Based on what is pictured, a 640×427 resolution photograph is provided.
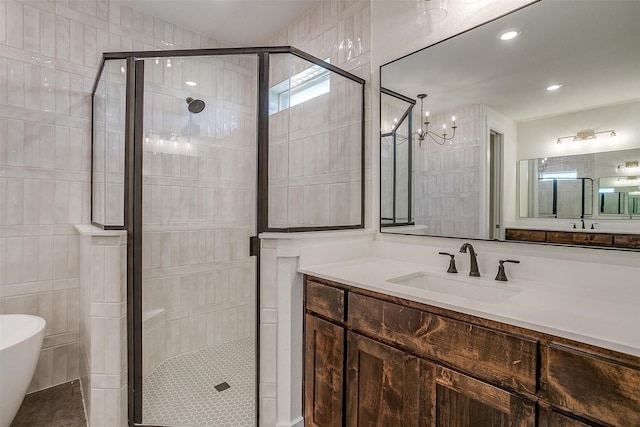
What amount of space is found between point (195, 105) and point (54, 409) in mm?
2119

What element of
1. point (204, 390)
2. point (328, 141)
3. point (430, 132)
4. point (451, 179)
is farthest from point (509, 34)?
point (204, 390)

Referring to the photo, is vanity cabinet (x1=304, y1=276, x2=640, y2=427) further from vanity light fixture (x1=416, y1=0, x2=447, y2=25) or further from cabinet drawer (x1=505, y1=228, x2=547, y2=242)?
vanity light fixture (x1=416, y1=0, x2=447, y2=25)

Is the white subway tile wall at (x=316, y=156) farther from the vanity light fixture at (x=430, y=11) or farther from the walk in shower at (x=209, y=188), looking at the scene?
the vanity light fixture at (x=430, y=11)

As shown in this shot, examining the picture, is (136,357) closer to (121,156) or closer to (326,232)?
(121,156)

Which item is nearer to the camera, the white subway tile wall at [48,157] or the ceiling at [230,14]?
the white subway tile wall at [48,157]

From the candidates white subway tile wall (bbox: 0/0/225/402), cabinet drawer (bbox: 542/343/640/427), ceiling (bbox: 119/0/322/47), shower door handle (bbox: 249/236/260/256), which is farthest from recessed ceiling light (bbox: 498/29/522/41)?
white subway tile wall (bbox: 0/0/225/402)

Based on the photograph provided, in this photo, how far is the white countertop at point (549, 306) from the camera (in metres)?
0.79

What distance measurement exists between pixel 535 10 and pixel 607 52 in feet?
1.11

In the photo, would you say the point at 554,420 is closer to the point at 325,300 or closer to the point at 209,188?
the point at 325,300

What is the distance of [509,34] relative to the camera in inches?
55.2

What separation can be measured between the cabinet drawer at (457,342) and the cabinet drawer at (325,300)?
108 mm

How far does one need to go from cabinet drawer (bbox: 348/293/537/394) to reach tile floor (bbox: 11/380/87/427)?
1774 mm

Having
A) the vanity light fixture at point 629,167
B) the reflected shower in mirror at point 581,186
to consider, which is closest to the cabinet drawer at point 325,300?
the reflected shower in mirror at point 581,186

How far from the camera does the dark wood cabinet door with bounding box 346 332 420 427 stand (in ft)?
3.66
